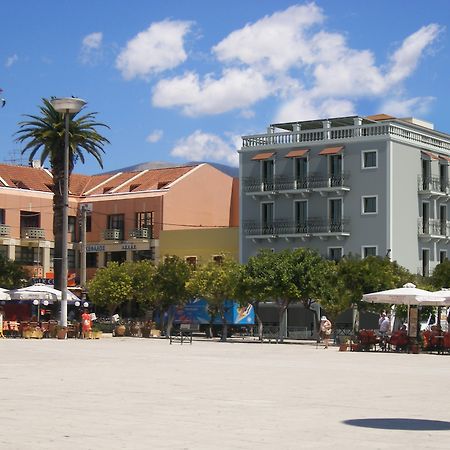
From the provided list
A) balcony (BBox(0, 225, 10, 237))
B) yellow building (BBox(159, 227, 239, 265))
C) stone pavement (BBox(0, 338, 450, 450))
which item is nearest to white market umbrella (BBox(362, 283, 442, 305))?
stone pavement (BBox(0, 338, 450, 450))

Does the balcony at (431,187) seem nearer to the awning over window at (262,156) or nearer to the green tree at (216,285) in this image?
the awning over window at (262,156)

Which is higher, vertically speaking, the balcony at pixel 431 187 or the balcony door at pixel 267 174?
the balcony door at pixel 267 174

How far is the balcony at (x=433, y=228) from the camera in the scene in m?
69.9

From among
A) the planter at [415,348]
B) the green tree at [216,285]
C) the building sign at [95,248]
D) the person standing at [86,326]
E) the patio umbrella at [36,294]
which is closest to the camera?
the planter at [415,348]

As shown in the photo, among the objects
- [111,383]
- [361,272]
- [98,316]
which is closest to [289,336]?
[361,272]

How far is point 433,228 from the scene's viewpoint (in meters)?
71.1

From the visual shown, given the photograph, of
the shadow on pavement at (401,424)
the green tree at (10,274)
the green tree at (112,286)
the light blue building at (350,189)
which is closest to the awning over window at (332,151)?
the light blue building at (350,189)

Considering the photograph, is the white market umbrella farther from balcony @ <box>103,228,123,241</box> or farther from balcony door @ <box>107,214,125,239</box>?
balcony door @ <box>107,214,125,239</box>

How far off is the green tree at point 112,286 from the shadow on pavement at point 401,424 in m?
48.4

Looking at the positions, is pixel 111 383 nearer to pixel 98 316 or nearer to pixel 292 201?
pixel 292 201

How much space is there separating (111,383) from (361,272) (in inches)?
1455

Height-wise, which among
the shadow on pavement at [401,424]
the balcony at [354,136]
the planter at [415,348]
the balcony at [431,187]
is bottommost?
the shadow on pavement at [401,424]

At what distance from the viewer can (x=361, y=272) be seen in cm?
5700

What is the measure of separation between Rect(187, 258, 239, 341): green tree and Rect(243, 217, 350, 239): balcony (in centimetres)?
1388
